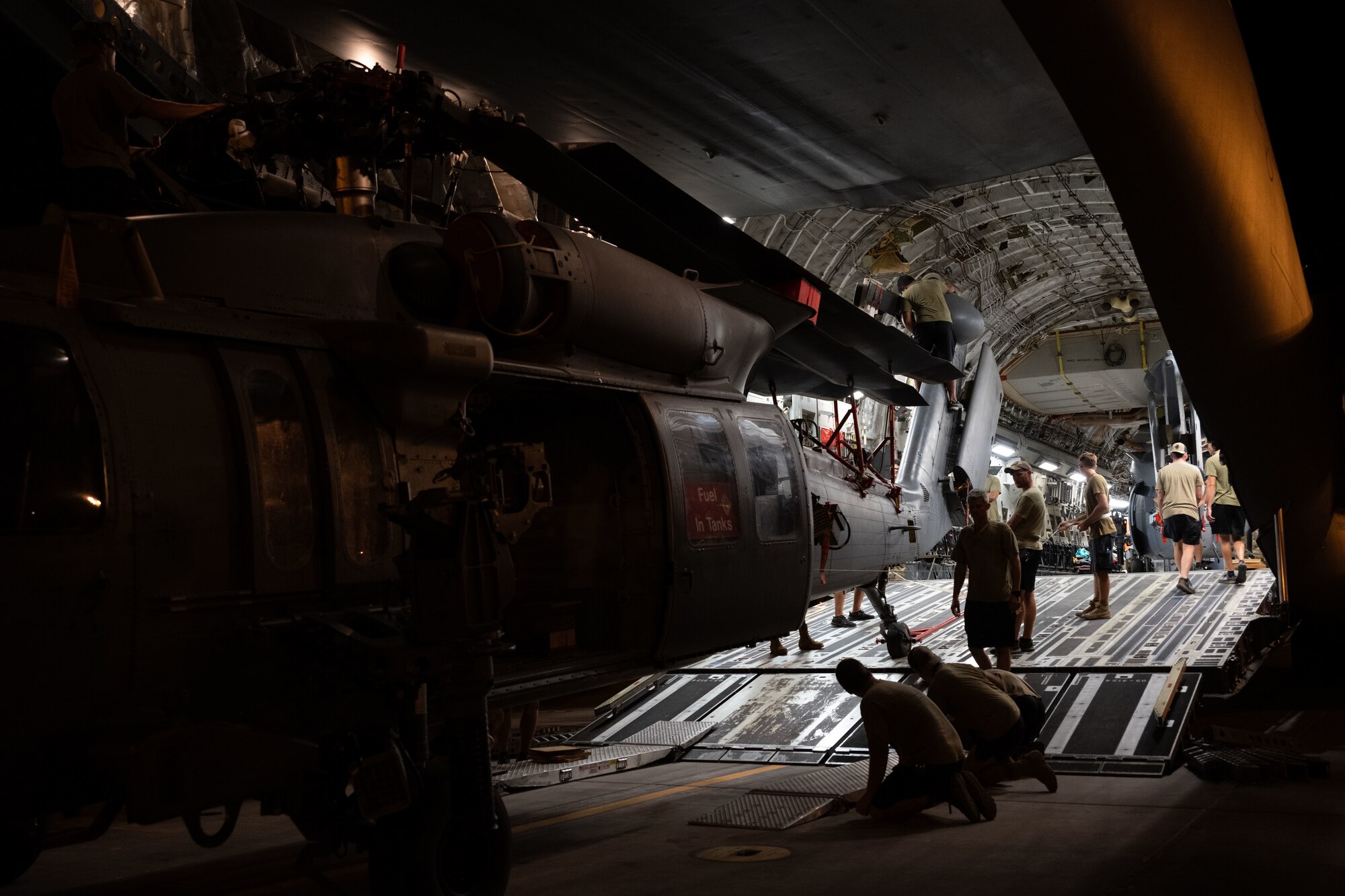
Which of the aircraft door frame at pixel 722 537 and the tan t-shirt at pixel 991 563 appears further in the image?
the tan t-shirt at pixel 991 563

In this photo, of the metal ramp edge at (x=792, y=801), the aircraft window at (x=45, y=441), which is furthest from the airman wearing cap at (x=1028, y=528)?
the aircraft window at (x=45, y=441)

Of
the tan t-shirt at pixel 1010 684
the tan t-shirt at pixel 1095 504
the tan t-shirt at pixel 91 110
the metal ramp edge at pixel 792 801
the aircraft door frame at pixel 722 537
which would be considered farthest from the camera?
the tan t-shirt at pixel 1095 504

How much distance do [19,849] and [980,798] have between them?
4729mm

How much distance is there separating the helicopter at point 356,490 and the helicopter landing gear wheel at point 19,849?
20mm

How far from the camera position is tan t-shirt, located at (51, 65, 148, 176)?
5199 mm

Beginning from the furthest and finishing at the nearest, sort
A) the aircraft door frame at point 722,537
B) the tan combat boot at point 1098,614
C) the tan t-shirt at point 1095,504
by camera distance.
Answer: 1. the tan t-shirt at point 1095,504
2. the tan combat boot at point 1098,614
3. the aircraft door frame at point 722,537

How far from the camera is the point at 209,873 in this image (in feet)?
17.9

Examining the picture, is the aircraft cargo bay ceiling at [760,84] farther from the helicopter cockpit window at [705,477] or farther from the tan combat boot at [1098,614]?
the tan combat boot at [1098,614]

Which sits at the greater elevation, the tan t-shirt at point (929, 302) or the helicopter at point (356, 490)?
the tan t-shirt at point (929, 302)

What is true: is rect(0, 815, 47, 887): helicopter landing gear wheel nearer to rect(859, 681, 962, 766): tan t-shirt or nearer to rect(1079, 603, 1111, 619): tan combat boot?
rect(859, 681, 962, 766): tan t-shirt

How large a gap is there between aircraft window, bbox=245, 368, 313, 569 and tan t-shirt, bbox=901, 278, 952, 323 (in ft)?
28.9

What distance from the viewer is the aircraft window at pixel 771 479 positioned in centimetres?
659

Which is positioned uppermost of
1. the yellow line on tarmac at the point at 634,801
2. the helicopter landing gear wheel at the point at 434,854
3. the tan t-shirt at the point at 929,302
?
the tan t-shirt at the point at 929,302

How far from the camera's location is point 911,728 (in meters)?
6.01
